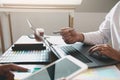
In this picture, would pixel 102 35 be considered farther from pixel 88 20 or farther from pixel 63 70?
pixel 88 20

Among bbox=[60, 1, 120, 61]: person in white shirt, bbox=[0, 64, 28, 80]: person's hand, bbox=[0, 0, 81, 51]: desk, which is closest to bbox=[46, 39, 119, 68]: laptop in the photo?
bbox=[60, 1, 120, 61]: person in white shirt

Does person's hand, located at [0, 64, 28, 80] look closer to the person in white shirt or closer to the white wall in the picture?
the person in white shirt

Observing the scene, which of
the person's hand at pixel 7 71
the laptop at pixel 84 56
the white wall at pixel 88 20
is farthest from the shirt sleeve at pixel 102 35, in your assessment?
the white wall at pixel 88 20

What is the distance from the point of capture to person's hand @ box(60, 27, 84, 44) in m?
1.24

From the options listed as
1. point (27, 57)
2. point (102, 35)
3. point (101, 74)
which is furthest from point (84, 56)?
point (102, 35)

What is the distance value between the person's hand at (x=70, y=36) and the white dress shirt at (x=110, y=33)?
5cm

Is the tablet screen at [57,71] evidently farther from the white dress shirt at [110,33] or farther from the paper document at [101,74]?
the white dress shirt at [110,33]

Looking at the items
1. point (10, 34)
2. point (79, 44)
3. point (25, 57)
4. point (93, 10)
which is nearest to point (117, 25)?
point (79, 44)

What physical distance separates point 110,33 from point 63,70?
0.81m

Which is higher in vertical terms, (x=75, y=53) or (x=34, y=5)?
(x=34, y=5)

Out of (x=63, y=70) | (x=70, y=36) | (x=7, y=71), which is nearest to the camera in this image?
(x=63, y=70)

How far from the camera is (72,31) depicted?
1.28m

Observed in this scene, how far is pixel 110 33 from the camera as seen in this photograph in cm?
141

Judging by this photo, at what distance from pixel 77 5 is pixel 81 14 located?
124mm
